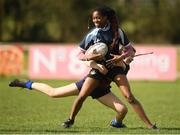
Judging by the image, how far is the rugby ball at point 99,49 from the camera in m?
10.1

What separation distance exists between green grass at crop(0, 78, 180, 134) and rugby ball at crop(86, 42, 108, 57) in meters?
1.16

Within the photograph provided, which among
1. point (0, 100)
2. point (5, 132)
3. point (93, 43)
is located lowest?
point (0, 100)

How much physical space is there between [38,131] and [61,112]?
3.81 meters

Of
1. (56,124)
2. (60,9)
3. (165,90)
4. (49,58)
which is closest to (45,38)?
(60,9)

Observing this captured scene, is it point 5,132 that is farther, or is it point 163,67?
point 163,67

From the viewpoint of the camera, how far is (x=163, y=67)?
25266 mm

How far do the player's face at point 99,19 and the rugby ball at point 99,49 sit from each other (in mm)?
287

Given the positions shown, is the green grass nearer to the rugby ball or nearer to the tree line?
the rugby ball

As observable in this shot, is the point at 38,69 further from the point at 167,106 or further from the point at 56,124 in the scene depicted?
the point at 56,124

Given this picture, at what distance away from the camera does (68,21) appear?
56.2 m

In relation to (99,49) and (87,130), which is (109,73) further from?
(87,130)

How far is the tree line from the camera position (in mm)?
54750

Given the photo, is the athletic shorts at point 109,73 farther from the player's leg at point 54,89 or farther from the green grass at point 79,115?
the green grass at point 79,115

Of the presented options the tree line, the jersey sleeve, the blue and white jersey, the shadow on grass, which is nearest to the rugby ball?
the blue and white jersey
